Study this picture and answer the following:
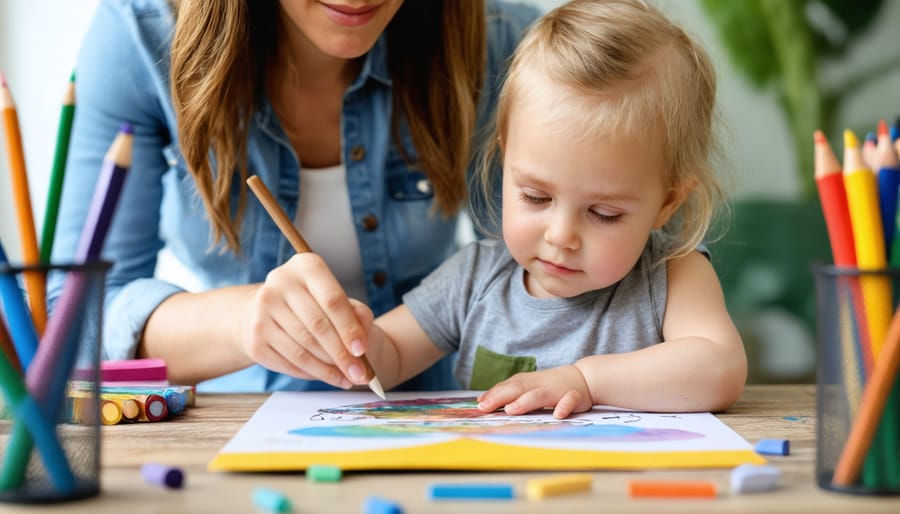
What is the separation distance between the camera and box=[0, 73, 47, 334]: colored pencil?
602 millimetres

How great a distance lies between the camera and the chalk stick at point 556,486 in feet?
1.93

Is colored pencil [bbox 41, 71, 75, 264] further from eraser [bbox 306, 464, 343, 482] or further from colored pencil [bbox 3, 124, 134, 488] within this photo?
eraser [bbox 306, 464, 343, 482]

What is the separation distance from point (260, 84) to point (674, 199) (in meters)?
0.51

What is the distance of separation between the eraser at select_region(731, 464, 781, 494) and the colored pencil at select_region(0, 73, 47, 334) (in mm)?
445

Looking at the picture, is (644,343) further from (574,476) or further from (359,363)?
(574,476)

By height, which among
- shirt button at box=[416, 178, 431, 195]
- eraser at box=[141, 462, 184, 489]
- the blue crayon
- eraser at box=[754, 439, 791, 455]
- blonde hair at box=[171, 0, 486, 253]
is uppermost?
blonde hair at box=[171, 0, 486, 253]

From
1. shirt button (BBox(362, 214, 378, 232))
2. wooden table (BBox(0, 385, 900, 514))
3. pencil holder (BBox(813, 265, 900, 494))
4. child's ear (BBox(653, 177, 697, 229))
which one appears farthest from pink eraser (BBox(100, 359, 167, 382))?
pencil holder (BBox(813, 265, 900, 494))

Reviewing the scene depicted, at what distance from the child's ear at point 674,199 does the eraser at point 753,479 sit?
42 cm

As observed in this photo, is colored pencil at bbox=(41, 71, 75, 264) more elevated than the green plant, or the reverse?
the green plant

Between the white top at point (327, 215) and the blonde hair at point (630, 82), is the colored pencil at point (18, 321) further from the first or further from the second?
the white top at point (327, 215)

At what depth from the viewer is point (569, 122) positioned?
3.01ft

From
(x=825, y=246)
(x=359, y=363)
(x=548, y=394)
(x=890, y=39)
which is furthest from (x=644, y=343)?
(x=890, y=39)

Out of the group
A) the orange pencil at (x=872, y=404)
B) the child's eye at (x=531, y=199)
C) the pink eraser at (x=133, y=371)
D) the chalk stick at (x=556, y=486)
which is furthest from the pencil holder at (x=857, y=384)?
the pink eraser at (x=133, y=371)

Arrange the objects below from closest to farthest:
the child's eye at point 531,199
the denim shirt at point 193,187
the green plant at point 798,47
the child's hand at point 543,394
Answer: the child's hand at point 543,394
the child's eye at point 531,199
the denim shirt at point 193,187
the green plant at point 798,47
